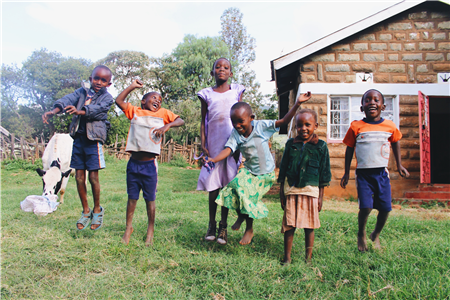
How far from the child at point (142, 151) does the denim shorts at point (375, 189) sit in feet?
7.35

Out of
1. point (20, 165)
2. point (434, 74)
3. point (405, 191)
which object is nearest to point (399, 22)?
point (434, 74)

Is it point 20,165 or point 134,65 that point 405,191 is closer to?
point 20,165

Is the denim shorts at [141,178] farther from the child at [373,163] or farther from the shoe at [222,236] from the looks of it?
the child at [373,163]

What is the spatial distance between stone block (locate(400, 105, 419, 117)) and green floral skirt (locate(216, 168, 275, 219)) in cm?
663

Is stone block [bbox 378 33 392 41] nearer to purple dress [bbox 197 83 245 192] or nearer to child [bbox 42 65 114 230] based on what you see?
purple dress [bbox 197 83 245 192]

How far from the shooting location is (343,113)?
27.2 ft

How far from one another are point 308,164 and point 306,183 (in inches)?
7.2

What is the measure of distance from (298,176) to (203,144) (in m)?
1.28

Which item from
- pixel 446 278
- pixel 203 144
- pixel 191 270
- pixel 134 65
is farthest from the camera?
pixel 134 65

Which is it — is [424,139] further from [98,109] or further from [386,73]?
[98,109]

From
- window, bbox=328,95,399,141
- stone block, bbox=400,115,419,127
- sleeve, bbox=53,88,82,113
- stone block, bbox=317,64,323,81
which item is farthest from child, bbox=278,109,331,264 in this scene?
stone block, bbox=400,115,419,127

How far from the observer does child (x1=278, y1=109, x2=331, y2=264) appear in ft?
9.41

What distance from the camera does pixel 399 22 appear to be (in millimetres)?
8250

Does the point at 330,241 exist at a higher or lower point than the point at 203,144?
lower
